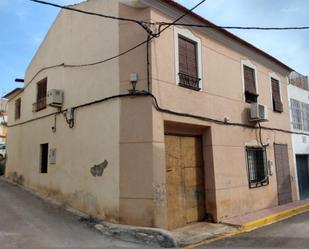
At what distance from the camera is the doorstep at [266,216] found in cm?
948

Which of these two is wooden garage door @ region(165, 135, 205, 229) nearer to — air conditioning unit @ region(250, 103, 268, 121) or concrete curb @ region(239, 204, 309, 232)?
concrete curb @ region(239, 204, 309, 232)

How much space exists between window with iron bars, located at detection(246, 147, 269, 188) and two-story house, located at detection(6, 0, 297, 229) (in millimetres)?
39

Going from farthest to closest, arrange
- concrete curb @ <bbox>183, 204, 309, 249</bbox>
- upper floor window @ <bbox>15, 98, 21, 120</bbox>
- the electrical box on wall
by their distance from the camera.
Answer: upper floor window @ <bbox>15, 98, 21, 120</bbox>, the electrical box on wall, concrete curb @ <bbox>183, 204, 309, 249</bbox>

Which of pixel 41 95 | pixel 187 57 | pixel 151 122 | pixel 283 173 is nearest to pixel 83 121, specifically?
pixel 151 122

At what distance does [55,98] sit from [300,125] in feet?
37.0

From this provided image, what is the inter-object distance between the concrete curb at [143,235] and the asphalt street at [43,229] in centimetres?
18

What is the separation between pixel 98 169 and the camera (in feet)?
29.0

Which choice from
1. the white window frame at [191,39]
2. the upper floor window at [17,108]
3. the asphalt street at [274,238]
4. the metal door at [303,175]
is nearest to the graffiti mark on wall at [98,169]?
the white window frame at [191,39]

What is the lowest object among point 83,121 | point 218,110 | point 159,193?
point 159,193

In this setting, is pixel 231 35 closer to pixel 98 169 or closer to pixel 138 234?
pixel 98 169

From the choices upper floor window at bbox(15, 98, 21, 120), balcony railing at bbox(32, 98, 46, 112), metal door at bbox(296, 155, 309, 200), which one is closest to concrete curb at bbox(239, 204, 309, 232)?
metal door at bbox(296, 155, 309, 200)

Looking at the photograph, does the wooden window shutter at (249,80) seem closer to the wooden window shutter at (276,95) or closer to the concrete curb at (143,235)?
the wooden window shutter at (276,95)

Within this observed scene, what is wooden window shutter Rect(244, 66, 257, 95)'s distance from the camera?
12312 millimetres

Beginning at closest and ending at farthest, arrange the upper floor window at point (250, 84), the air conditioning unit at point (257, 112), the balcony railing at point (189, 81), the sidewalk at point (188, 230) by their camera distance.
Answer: the sidewalk at point (188, 230), the balcony railing at point (189, 81), the air conditioning unit at point (257, 112), the upper floor window at point (250, 84)
